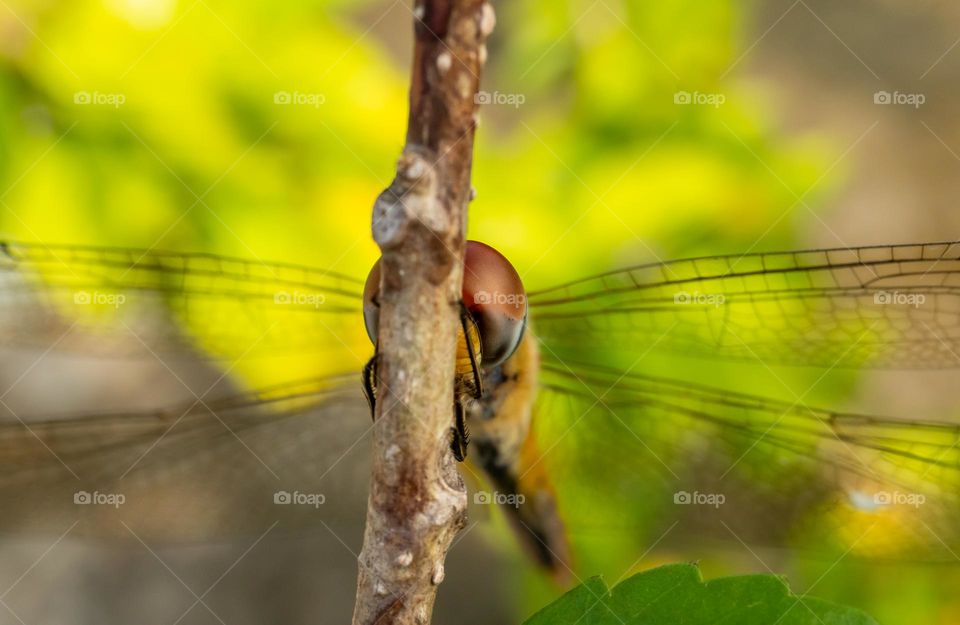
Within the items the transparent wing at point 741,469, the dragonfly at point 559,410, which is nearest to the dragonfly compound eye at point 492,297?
the dragonfly at point 559,410

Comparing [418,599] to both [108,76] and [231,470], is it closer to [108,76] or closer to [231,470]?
[108,76]

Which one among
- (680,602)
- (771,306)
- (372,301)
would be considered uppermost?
(771,306)

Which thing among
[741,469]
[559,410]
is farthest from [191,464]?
[741,469]

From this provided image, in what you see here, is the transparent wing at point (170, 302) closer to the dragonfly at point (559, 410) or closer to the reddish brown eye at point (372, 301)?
the dragonfly at point (559, 410)

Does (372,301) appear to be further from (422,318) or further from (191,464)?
(191,464)

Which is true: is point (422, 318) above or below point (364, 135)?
below

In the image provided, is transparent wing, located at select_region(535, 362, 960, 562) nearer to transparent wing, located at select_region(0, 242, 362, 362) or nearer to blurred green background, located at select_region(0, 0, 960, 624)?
blurred green background, located at select_region(0, 0, 960, 624)
